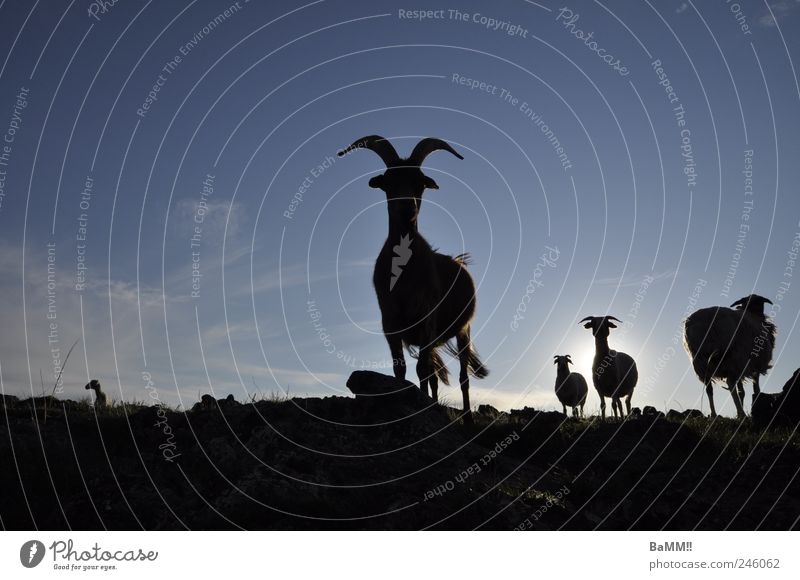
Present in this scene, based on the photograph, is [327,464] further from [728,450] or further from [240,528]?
[728,450]

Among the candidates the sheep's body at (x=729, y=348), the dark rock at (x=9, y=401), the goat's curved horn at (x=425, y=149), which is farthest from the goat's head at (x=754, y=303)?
the dark rock at (x=9, y=401)

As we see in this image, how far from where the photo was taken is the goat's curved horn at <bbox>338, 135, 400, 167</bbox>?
12182 mm

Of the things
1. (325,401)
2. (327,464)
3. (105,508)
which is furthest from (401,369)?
(105,508)

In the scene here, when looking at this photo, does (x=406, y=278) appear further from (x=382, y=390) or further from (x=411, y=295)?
(x=382, y=390)

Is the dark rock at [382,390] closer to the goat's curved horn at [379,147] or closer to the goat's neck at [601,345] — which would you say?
the goat's curved horn at [379,147]

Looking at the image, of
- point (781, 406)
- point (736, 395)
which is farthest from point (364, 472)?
point (736, 395)

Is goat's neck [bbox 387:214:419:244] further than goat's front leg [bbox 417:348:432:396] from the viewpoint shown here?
No

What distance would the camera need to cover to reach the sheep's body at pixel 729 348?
16797 millimetres

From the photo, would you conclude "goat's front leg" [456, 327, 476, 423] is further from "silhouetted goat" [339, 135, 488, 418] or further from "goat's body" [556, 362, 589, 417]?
"goat's body" [556, 362, 589, 417]

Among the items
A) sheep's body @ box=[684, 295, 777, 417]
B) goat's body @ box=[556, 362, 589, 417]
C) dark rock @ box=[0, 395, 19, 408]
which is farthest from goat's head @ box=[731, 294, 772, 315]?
dark rock @ box=[0, 395, 19, 408]

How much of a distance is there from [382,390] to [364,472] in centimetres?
214

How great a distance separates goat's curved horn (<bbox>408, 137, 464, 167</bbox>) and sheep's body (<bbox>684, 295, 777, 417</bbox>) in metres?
9.30

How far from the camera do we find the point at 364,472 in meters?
7.18

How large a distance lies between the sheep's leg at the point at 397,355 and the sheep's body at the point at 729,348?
9.49 meters
